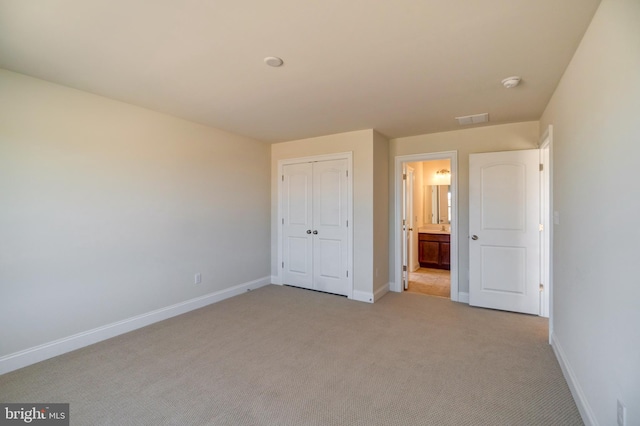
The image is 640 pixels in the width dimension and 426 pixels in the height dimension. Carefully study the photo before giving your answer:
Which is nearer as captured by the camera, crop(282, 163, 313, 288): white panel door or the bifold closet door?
the bifold closet door

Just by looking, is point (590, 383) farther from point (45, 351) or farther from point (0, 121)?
point (0, 121)

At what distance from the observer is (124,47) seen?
204 cm

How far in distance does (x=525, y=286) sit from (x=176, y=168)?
4.59 meters

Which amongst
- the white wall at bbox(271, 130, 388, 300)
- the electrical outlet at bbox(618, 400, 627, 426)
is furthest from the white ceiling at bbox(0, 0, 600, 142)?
the electrical outlet at bbox(618, 400, 627, 426)

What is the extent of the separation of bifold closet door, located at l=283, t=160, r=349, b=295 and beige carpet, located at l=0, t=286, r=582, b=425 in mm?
1104

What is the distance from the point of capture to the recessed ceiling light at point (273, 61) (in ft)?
7.08

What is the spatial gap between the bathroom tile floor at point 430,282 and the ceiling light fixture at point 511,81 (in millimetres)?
2985

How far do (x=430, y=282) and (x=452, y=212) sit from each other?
1.62 m

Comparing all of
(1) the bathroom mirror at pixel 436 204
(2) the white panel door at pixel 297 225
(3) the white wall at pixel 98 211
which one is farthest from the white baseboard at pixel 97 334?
(1) the bathroom mirror at pixel 436 204

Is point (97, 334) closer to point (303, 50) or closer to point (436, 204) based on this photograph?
point (303, 50)

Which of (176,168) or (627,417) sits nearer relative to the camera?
(627,417)

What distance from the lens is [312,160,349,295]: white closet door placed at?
14.2ft

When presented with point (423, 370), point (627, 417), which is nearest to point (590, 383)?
point (627, 417)

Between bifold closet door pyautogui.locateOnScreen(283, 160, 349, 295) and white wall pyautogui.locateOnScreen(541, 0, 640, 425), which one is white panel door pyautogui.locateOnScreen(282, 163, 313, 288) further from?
white wall pyautogui.locateOnScreen(541, 0, 640, 425)
